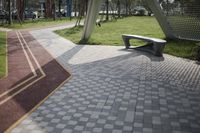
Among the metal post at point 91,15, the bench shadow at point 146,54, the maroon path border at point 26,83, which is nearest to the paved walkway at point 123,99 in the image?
the bench shadow at point 146,54

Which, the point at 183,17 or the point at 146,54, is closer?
the point at 146,54

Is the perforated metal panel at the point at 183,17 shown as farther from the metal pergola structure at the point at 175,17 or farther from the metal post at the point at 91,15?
the metal post at the point at 91,15

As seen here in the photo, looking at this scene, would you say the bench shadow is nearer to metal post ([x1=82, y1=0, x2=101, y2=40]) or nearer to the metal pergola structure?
metal post ([x1=82, y1=0, x2=101, y2=40])

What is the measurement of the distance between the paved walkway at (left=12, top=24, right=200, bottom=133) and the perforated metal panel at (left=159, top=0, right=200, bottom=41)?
396 cm

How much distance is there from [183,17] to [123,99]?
30.8 ft

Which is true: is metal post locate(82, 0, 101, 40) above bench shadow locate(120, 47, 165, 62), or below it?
above

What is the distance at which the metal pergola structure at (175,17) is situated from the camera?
14.8 meters

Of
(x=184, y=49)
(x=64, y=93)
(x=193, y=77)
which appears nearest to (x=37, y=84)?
(x=64, y=93)

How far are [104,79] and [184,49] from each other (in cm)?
616

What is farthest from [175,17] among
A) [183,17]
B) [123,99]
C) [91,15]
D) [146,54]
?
[123,99]

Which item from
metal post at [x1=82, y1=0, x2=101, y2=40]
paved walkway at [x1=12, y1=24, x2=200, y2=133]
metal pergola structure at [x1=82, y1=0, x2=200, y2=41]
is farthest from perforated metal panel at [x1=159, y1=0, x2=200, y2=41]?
paved walkway at [x1=12, y1=24, x2=200, y2=133]

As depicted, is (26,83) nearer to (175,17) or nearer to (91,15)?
(91,15)

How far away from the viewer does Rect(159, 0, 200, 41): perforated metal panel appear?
14.6m

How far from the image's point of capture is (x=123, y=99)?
705 cm
